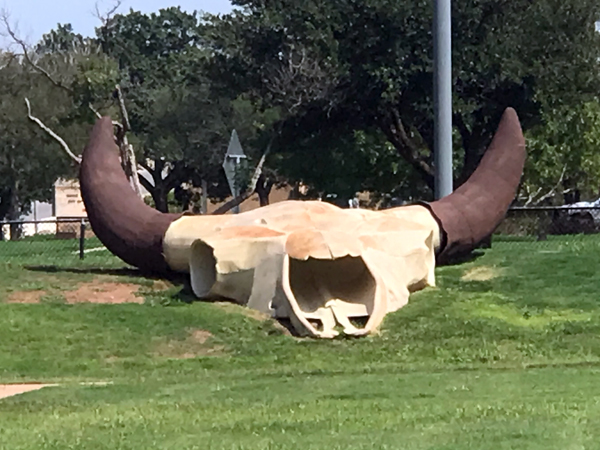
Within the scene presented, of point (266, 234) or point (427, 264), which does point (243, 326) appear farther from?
point (427, 264)

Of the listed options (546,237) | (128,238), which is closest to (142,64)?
(546,237)

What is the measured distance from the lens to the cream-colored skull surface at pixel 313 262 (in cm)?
1551

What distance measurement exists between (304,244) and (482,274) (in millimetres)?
3908

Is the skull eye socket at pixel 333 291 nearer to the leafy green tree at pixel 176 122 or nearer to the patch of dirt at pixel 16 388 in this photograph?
the patch of dirt at pixel 16 388

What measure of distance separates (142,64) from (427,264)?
55.0 m

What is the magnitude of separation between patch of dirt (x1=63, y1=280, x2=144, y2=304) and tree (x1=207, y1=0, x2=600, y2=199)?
42.5ft

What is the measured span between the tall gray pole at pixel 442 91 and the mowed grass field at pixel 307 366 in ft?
5.81

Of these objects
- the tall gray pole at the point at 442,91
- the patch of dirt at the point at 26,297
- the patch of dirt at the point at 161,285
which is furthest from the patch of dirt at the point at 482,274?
the patch of dirt at the point at 26,297

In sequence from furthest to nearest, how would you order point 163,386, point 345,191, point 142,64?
point 142,64 < point 345,191 < point 163,386

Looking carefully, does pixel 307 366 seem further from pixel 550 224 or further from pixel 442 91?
pixel 550 224

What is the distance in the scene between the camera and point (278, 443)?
7398mm

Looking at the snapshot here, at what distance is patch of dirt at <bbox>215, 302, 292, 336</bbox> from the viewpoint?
15.3 metres

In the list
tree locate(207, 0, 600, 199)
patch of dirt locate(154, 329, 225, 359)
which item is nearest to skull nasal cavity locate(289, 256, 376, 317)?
patch of dirt locate(154, 329, 225, 359)

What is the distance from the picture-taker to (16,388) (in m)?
12.1
